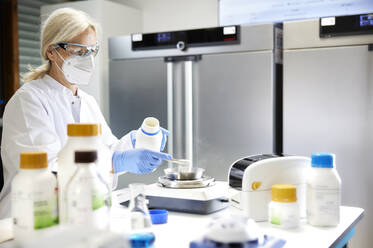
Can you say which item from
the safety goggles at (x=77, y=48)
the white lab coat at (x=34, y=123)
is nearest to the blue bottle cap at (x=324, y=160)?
the white lab coat at (x=34, y=123)

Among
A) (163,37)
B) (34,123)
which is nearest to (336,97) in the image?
(163,37)

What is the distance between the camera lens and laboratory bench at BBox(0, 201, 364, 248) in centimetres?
112

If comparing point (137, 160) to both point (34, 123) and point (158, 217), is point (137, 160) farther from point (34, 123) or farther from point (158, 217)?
point (34, 123)

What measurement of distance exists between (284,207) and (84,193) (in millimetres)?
606

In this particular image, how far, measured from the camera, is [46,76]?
1.95 meters

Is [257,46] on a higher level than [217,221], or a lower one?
higher

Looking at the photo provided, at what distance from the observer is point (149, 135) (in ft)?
5.32

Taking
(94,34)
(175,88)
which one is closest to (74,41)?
(94,34)

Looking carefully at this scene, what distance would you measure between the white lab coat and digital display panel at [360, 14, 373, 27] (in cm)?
139

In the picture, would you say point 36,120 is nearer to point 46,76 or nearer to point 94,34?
point 46,76

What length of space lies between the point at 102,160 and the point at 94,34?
1.08 m

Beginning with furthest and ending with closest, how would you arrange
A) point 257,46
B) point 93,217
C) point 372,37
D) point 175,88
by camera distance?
A: point 175,88 < point 257,46 < point 372,37 < point 93,217

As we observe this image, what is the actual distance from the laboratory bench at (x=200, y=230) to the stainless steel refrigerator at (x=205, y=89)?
125 cm

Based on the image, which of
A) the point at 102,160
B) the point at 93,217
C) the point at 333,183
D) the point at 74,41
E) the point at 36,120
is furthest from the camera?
the point at 74,41
